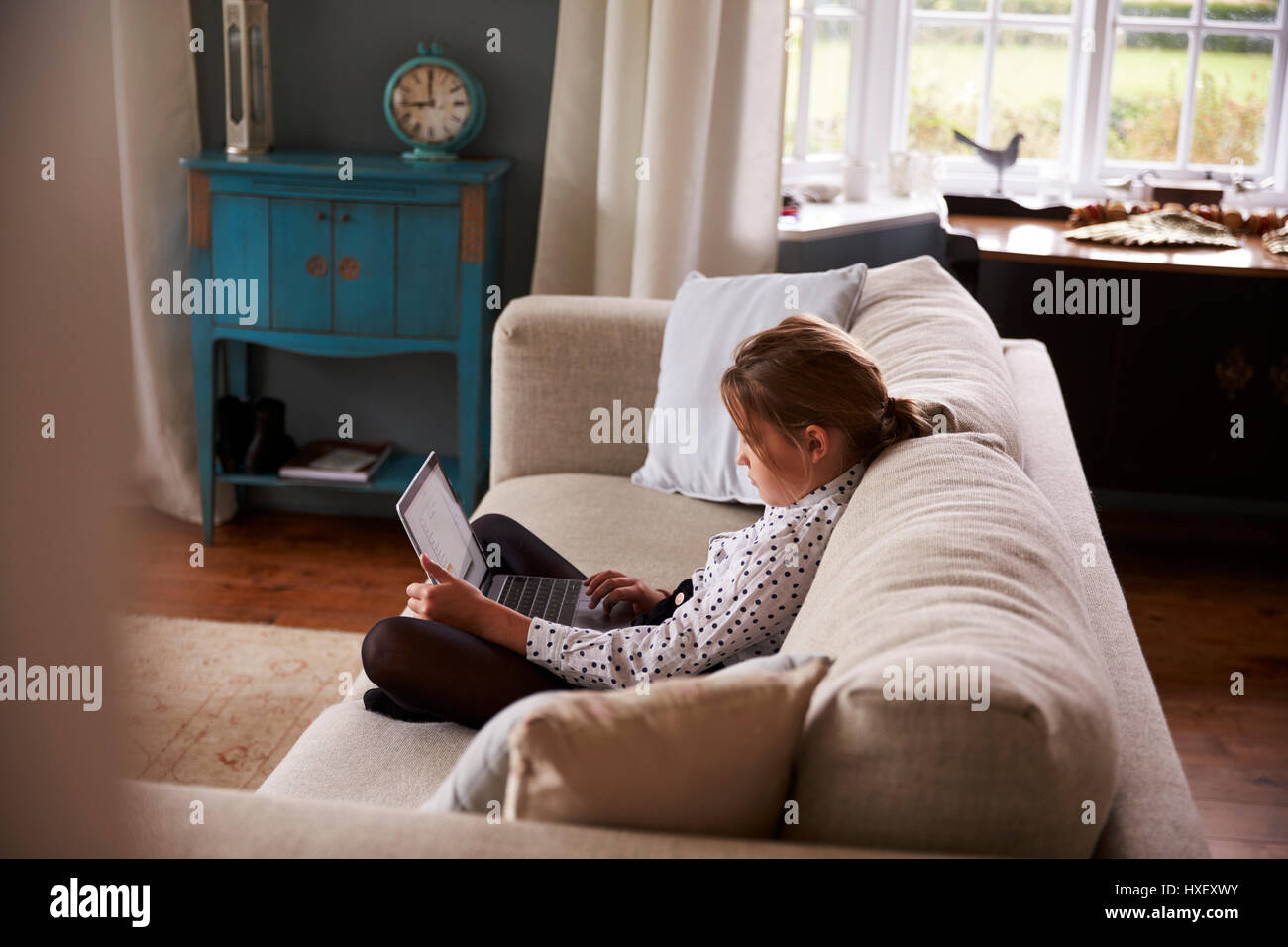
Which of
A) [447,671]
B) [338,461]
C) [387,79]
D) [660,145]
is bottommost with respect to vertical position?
[338,461]

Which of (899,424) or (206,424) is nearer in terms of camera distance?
(899,424)

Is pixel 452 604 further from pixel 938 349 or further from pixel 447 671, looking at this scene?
pixel 938 349

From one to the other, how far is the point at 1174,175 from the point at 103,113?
3.75 m

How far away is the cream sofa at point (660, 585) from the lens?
31.2 inches

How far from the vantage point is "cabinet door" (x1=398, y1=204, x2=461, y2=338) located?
9.41 ft

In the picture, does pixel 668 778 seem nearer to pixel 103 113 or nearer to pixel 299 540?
pixel 103 113

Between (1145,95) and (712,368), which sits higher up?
(1145,95)

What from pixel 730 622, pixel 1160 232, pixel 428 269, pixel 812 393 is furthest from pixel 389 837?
pixel 1160 232

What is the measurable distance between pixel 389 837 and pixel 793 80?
3153mm

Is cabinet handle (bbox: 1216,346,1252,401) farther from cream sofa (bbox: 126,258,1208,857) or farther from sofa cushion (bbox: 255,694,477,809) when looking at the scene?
sofa cushion (bbox: 255,694,477,809)

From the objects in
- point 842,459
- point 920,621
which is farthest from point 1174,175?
point 920,621

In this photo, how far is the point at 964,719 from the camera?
2.62 ft

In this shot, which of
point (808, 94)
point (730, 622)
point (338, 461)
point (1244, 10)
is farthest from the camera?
point (808, 94)

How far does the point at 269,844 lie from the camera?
783 millimetres
